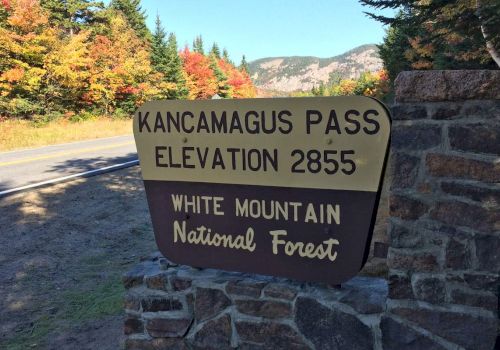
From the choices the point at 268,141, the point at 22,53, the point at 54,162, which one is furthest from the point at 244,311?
the point at 22,53

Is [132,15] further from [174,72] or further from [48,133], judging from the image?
[48,133]

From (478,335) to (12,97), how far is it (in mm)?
31884

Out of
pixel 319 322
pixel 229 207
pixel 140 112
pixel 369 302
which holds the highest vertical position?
pixel 140 112

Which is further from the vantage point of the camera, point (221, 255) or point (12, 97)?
point (12, 97)

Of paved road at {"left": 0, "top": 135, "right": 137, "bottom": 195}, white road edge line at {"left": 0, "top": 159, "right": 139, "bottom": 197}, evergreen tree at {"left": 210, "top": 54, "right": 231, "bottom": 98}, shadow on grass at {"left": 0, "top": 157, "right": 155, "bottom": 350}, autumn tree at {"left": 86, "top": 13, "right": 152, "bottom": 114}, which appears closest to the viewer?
shadow on grass at {"left": 0, "top": 157, "right": 155, "bottom": 350}

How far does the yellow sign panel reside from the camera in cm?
274

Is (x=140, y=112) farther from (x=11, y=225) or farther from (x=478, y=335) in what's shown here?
(x=11, y=225)

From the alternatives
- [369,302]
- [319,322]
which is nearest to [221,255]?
[319,322]

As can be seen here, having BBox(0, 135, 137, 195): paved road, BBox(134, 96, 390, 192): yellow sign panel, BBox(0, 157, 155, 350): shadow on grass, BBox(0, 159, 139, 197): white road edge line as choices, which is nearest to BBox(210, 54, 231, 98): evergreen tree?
BBox(0, 135, 137, 195): paved road

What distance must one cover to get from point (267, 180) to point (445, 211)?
118 cm

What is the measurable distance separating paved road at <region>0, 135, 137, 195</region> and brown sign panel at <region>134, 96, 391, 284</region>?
23.5ft

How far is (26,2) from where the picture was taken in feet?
89.4

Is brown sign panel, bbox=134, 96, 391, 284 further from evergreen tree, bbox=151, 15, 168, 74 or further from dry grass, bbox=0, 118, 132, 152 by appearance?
evergreen tree, bbox=151, 15, 168, 74

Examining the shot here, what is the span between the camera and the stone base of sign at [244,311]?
9.36 feet
